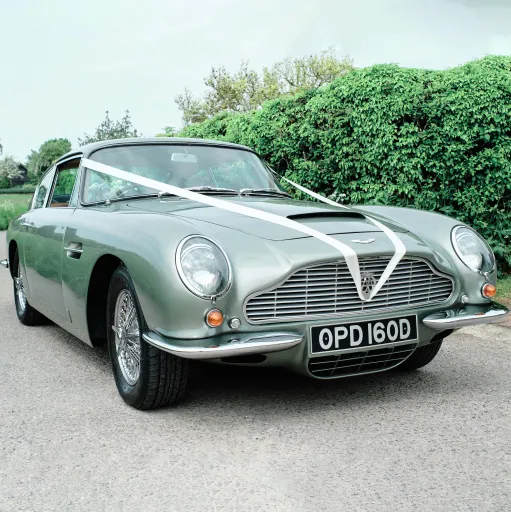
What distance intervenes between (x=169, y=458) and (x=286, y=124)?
248 inches

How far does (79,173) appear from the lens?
14.8 feet

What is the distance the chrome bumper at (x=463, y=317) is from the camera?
11.1ft

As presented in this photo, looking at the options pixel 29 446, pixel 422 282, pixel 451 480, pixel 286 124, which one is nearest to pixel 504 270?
pixel 286 124

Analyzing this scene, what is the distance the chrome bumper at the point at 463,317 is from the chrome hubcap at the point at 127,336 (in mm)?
1425

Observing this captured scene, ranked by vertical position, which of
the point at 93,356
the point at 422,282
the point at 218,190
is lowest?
the point at 93,356

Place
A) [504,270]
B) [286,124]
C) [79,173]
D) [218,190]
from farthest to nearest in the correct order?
1. [286,124]
2. [504,270]
3. [79,173]
4. [218,190]

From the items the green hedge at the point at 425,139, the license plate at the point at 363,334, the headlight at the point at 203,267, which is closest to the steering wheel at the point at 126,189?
the headlight at the point at 203,267

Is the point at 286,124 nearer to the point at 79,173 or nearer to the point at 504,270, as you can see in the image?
the point at 504,270

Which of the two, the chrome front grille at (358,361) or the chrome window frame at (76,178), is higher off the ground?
the chrome window frame at (76,178)

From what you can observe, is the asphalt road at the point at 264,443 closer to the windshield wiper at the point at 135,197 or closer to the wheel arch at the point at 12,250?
the windshield wiper at the point at 135,197

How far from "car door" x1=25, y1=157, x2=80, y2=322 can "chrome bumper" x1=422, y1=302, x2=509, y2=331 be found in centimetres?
218

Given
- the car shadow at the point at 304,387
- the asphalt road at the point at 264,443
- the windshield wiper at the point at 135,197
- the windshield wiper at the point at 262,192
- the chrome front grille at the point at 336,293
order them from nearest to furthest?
the asphalt road at the point at 264,443 < the chrome front grille at the point at 336,293 < the car shadow at the point at 304,387 < the windshield wiper at the point at 135,197 < the windshield wiper at the point at 262,192

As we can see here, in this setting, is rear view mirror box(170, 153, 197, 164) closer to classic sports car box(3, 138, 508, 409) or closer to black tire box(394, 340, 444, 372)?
classic sports car box(3, 138, 508, 409)

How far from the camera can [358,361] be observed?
130 inches
